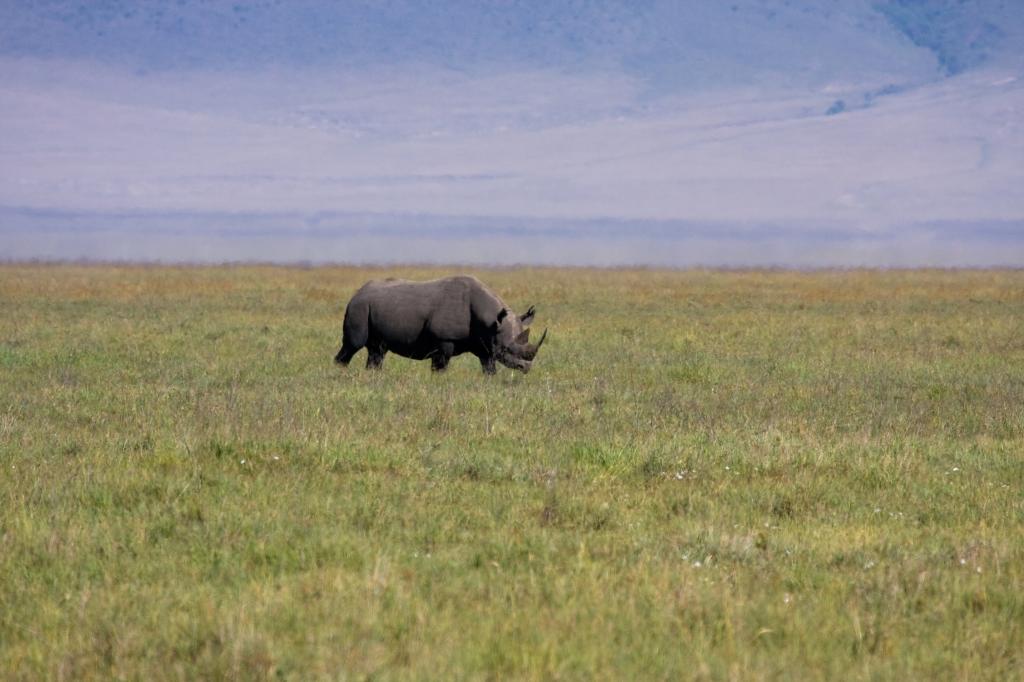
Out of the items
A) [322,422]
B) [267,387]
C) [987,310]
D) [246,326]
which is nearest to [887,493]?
[322,422]

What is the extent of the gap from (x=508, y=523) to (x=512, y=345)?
9.85 metres

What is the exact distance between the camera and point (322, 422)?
11.9 metres

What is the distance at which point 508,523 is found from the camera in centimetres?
796

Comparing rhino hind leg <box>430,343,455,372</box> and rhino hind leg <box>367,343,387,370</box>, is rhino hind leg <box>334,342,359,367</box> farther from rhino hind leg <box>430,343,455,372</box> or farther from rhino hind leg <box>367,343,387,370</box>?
rhino hind leg <box>430,343,455,372</box>

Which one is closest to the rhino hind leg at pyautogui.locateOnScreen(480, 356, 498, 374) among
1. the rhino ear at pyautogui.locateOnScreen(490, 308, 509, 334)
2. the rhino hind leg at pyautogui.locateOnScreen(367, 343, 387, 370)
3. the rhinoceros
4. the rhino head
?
the rhinoceros

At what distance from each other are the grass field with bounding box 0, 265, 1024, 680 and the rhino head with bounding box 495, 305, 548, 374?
0.97ft

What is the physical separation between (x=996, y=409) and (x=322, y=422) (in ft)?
25.0

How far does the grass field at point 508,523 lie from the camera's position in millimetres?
5492

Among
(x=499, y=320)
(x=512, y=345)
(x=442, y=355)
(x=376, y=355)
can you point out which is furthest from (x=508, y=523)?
(x=376, y=355)

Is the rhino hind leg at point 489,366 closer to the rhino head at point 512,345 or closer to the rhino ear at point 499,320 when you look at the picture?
the rhino head at point 512,345

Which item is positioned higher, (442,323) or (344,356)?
(442,323)

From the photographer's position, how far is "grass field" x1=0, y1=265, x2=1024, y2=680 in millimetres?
5492

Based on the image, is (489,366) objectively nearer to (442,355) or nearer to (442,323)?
(442,355)

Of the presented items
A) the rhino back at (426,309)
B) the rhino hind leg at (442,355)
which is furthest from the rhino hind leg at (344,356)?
the rhino hind leg at (442,355)
